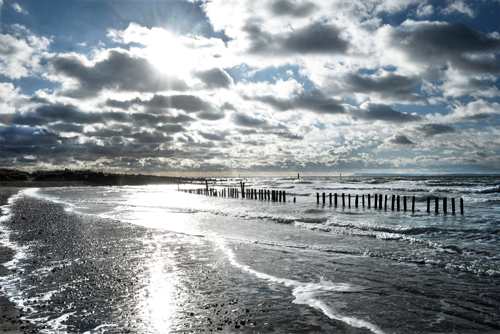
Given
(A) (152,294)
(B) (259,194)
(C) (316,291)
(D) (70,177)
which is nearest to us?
(A) (152,294)

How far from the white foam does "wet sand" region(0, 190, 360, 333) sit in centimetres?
18

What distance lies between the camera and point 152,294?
5.86m

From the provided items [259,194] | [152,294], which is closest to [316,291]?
[152,294]

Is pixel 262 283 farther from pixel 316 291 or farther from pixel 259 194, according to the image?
pixel 259 194

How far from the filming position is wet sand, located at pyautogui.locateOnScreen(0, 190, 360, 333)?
4.68 metres

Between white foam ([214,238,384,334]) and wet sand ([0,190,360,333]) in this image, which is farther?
white foam ([214,238,384,334])

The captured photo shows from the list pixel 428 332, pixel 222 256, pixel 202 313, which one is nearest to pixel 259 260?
pixel 222 256

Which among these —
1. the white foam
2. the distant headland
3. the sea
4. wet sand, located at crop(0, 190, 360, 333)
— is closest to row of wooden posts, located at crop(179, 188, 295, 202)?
the sea

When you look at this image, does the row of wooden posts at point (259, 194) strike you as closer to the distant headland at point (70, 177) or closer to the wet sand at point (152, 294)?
the wet sand at point (152, 294)

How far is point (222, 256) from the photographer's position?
9336mm

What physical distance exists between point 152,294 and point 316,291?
11.4 feet

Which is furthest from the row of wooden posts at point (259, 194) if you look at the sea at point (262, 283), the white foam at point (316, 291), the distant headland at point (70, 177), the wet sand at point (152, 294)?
the distant headland at point (70, 177)

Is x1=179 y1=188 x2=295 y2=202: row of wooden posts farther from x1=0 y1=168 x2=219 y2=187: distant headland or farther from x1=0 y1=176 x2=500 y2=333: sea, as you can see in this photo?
x1=0 y1=168 x2=219 y2=187: distant headland

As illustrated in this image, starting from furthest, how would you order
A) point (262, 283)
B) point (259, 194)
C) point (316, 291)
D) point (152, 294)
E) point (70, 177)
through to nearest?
point (70, 177) → point (259, 194) → point (262, 283) → point (316, 291) → point (152, 294)
